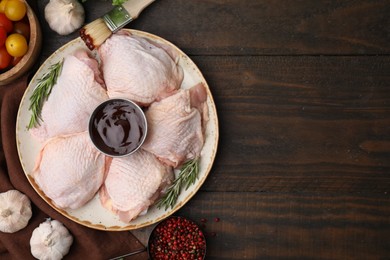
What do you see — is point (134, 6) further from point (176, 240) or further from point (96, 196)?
point (176, 240)

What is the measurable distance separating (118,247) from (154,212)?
22cm

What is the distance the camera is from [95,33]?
1.92 metres

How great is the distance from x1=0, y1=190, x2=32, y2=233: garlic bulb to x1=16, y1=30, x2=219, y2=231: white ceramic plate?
0.11m

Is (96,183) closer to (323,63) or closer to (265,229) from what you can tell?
(265,229)

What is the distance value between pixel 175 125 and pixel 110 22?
442mm

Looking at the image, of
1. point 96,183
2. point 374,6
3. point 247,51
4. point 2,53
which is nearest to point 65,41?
point 2,53

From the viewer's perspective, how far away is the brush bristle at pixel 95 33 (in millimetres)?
1916

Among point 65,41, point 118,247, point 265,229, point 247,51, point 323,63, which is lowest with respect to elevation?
point 265,229

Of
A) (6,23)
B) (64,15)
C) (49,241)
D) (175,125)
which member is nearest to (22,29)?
(6,23)

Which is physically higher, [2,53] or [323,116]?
[2,53]

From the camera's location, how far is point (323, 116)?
206cm

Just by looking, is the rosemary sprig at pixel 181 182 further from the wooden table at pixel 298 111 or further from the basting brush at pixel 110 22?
the basting brush at pixel 110 22

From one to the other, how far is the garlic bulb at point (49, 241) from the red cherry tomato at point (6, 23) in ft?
2.40

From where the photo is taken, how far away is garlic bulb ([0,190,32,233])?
1.97 metres
